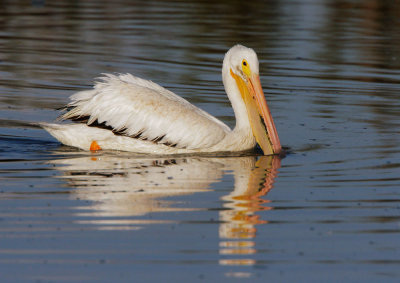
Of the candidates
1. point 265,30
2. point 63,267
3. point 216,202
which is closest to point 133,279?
point 63,267

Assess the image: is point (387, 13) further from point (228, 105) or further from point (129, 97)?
point (129, 97)

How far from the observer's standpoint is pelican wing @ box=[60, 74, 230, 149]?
26.1ft

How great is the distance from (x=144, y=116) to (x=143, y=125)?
82 mm

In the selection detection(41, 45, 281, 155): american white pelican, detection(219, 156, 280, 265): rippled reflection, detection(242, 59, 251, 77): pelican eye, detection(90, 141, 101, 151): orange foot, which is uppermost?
detection(242, 59, 251, 77): pelican eye

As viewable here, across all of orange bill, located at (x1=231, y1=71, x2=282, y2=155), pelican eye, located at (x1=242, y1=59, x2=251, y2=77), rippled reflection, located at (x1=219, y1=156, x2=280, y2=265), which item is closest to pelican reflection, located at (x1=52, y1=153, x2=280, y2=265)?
rippled reflection, located at (x1=219, y1=156, x2=280, y2=265)

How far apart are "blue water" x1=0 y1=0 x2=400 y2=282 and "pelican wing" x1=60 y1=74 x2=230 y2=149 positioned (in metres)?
0.27

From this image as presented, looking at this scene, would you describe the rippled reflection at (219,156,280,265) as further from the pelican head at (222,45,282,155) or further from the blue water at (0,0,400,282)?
the pelican head at (222,45,282,155)

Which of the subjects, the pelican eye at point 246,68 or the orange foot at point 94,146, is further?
the pelican eye at point 246,68

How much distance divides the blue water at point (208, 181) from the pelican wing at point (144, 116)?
0.87 ft

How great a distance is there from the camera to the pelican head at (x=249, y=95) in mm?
8141

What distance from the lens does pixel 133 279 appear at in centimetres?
455

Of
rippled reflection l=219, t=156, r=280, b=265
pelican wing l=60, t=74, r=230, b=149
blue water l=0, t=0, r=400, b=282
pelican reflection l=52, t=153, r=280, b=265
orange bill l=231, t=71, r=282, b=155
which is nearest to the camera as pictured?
blue water l=0, t=0, r=400, b=282

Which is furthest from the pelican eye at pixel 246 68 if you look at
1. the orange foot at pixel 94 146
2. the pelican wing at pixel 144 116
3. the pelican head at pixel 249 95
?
the orange foot at pixel 94 146

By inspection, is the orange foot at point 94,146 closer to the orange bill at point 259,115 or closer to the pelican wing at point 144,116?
the pelican wing at point 144,116
